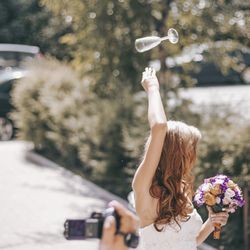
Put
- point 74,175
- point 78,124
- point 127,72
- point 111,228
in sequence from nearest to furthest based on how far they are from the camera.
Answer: point 111,228, point 127,72, point 78,124, point 74,175

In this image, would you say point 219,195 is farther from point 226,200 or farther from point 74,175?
point 74,175

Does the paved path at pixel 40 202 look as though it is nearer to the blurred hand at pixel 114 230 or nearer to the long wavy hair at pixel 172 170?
the long wavy hair at pixel 172 170

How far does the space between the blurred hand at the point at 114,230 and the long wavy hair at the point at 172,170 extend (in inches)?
28.5

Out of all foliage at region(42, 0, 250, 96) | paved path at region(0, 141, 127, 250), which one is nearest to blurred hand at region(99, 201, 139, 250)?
paved path at region(0, 141, 127, 250)

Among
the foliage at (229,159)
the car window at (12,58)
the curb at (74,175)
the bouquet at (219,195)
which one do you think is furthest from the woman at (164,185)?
the car window at (12,58)

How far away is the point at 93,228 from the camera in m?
2.26

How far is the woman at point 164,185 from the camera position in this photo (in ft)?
9.53

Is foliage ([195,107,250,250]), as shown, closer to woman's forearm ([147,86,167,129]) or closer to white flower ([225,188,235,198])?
white flower ([225,188,235,198])

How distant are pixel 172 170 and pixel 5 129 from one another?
424 inches

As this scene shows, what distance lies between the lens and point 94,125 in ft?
30.2

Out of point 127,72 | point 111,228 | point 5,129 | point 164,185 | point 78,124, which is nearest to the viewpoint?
point 111,228

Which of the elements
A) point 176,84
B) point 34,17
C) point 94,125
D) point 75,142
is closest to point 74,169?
point 75,142

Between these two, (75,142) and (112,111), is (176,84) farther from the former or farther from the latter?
(75,142)

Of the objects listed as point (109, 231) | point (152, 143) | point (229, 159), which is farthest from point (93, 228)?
point (229, 159)
